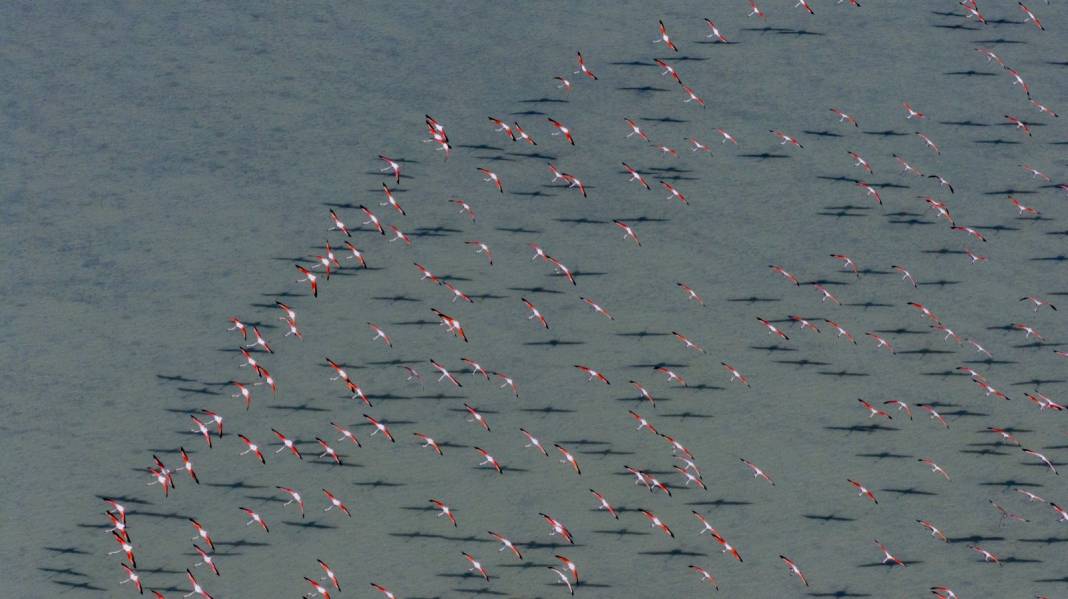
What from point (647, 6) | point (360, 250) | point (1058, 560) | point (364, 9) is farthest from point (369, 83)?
point (1058, 560)

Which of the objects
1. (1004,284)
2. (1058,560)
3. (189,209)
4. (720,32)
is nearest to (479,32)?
(720,32)

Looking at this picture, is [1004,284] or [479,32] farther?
[479,32]

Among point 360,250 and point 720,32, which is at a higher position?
point 720,32

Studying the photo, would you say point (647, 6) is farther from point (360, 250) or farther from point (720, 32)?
point (360, 250)

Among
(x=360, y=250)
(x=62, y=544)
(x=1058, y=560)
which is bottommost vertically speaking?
(x=62, y=544)

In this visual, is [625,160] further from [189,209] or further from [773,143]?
[189,209]

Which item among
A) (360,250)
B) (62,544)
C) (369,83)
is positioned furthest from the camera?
(369,83)

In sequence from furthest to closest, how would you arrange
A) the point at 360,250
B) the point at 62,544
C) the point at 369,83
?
the point at 369,83 < the point at 360,250 < the point at 62,544
